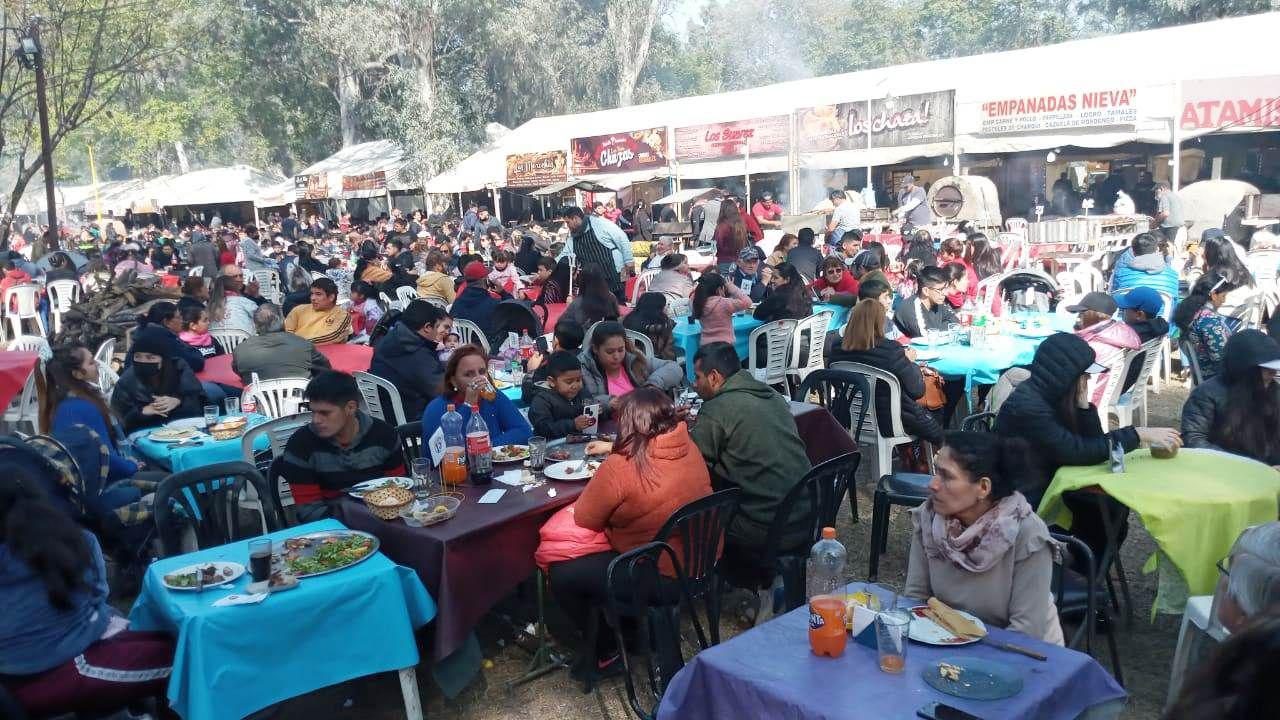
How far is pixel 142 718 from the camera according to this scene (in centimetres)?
341

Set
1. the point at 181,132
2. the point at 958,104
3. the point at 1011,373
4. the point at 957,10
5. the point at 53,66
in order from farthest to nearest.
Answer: the point at 957,10
the point at 181,132
the point at 53,66
the point at 958,104
the point at 1011,373

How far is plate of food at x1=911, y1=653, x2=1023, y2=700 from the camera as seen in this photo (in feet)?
7.97

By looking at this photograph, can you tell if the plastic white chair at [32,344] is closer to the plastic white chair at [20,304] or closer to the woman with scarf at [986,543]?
the plastic white chair at [20,304]

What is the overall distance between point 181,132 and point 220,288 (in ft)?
133

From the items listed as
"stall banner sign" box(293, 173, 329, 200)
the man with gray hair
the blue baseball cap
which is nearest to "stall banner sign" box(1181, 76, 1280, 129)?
the blue baseball cap

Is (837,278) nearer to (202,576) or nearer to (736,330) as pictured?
(736,330)


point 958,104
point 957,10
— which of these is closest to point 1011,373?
point 958,104

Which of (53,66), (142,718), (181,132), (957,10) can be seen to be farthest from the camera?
(957,10)

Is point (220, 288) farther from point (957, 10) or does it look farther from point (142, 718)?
point (957, 10)

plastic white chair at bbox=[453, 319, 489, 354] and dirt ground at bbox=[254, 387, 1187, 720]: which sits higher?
plastic white chair at bbox=[453, 319, 489, 354]

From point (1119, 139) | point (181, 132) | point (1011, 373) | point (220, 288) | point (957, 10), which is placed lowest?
point (1011, 373)

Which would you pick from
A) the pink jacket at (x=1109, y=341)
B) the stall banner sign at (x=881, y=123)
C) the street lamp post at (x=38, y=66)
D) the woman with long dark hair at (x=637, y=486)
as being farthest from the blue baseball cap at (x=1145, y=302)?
the street lamp post at (x=38, y=66)

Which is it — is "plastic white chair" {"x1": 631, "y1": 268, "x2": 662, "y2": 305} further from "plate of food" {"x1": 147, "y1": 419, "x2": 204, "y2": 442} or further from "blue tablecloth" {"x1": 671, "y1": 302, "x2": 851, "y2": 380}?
"plate of food" {"x1": 147, "y1": 419, "x2": 204, "y2": 442}

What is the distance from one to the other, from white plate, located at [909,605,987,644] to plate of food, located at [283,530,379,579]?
2.15 metres
